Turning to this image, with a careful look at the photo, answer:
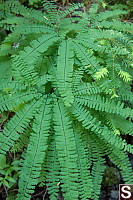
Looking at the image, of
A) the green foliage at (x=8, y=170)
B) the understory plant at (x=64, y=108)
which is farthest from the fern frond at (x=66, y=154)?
the green foliage at (x=8, y=170)

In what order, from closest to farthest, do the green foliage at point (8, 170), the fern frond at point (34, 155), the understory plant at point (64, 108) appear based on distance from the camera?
1. the fern frond at point (34, 155)
2. the understory plant at point (64, 108)
3. the green foliage at point (8, 170)

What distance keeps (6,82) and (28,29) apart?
40.3 inches

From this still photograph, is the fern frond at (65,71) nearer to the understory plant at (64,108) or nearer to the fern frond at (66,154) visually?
the understory plant at (64,108)

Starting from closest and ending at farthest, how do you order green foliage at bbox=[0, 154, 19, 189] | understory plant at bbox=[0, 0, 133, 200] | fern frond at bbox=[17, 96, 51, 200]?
1. fern frond at bbox=[17, 96, 51, 200]
2. understory plant at bbox=[0, 0, 133, 200]
3. green foliage at bbox=[0, 154, 19, 189]

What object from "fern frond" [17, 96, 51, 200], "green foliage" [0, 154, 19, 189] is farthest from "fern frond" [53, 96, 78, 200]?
"green foliage" [0, 154, 19, 189]

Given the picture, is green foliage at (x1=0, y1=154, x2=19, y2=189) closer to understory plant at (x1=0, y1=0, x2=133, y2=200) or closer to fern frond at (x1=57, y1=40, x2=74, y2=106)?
understory plant at (x1=0, y1=0, x2=133, y2=200)

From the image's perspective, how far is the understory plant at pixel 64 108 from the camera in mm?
2199

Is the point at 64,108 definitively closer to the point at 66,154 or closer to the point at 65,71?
the point at 65,71

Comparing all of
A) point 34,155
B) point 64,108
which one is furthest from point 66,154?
point 64,108

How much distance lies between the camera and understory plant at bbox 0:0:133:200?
2199 mm

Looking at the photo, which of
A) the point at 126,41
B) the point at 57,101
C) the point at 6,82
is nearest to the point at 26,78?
the point at 6,82

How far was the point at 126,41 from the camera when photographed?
109 inches

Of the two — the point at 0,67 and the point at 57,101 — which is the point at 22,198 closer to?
the point at 57,101

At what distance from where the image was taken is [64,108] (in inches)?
96.7
